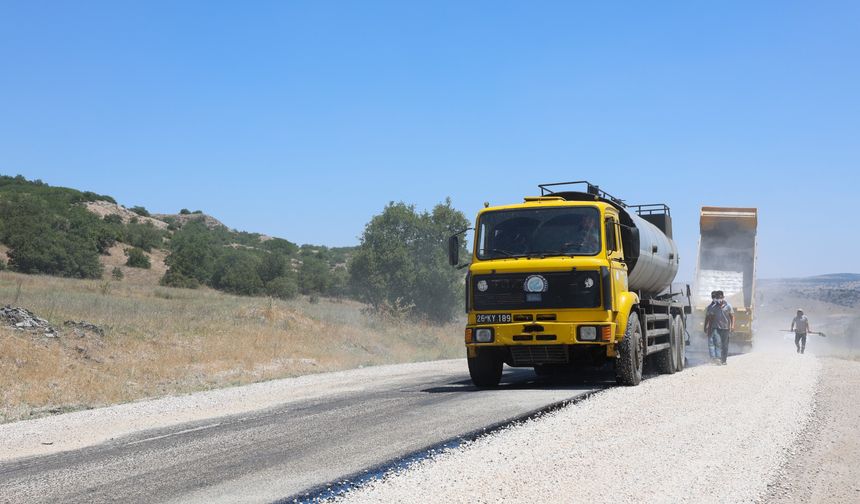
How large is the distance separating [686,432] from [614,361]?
15.5 ft

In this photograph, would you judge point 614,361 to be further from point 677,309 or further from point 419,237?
point 419,237

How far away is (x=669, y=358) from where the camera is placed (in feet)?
57.4

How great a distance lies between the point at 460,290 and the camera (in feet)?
151

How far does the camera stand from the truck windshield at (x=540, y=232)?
1334 cm

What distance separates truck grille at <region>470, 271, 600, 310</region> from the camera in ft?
42.2

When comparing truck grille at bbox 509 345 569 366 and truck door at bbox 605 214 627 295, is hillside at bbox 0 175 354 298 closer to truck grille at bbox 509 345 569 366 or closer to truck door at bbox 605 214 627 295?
truck grille at bbox 509 345 569 366

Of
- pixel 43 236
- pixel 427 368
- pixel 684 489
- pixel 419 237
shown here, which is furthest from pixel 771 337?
pixel 43 236

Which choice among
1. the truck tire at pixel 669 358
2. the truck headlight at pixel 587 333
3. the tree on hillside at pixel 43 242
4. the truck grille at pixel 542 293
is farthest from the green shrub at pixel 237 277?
the truck headlight at pixel 587 333

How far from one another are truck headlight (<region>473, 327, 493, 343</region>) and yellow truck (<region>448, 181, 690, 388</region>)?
0.02m

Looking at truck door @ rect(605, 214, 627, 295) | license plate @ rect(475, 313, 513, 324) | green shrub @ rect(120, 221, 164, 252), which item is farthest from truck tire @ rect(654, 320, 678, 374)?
green shrub @ rect(120, 221, 164, 252)

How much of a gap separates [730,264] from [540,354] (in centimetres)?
1845

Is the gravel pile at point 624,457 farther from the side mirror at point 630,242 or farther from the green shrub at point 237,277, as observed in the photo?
the green shrub at point 237,277

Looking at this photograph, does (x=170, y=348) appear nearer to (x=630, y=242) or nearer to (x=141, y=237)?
(x=630, y=242)

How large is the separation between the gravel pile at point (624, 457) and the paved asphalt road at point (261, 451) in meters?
0.76
